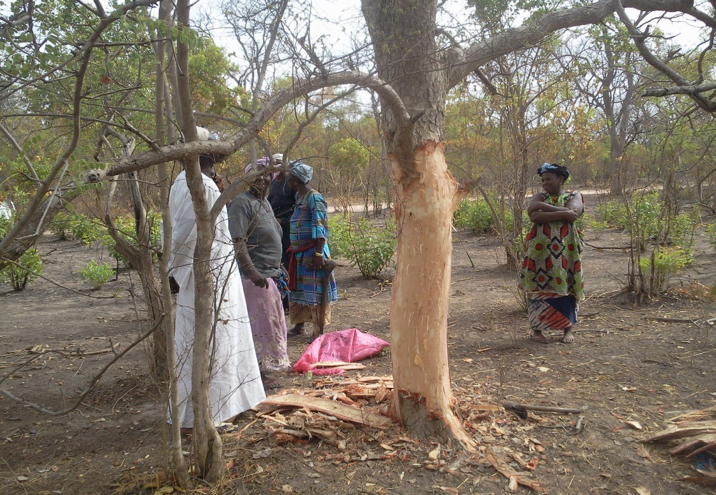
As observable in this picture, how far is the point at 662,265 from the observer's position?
5988 mm

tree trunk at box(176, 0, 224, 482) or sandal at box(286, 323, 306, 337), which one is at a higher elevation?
tree trunk at box(176, 0, 224, 482)

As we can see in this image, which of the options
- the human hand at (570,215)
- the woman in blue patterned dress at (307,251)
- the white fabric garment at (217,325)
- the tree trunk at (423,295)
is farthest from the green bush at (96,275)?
the human hand at (570,215)

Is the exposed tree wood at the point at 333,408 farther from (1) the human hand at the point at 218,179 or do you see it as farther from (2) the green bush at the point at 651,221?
(2) the green bush at the point at 651,221

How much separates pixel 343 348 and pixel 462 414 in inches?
67.8

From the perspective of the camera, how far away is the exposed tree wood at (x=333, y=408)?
3314 millimetres

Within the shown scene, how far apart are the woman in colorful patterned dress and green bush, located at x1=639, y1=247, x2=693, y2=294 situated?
1.54m

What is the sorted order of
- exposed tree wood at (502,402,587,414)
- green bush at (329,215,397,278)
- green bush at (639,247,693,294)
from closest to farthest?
exposed tree wood at (502,402,587,414)
green bush at (639,247,693,294)
green bush at (329,215,397,278)

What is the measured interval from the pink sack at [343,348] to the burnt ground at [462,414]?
0.49 ft

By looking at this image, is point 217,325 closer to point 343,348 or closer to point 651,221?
point 343,348

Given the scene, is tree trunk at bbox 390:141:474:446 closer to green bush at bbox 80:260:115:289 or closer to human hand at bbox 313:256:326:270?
human hand at bbox 313:256:326:270

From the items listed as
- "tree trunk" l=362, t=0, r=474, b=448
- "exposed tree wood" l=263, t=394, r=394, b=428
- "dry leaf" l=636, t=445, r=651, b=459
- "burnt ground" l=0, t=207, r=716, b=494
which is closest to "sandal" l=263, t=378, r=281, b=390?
"burnt ground" l=0, t=207, r=716, b=494

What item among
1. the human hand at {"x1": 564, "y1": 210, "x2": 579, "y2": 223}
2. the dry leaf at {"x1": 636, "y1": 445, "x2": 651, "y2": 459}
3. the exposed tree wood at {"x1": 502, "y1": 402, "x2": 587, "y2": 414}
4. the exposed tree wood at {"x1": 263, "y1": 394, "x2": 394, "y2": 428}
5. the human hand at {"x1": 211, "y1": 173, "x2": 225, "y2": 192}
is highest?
the human hand at {"x1": 211, "y1": 173, "x2": 225, "y2": 192}

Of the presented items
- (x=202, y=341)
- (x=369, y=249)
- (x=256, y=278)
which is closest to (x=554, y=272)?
(x=256, y=278)

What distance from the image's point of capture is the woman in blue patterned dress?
5.25 m
